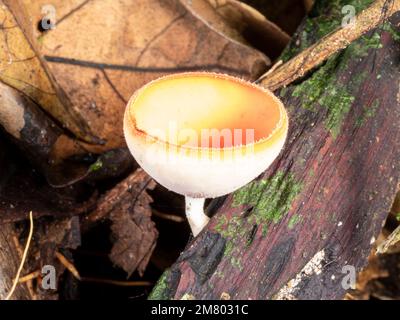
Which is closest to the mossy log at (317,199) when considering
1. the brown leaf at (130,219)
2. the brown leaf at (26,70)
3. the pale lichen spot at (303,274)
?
the pale lichen spot at (303,274)

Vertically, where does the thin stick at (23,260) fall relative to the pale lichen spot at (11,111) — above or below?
below

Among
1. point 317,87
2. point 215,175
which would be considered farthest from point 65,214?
point 317,87

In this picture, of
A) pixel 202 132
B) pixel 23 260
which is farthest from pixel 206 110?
pixel 23 260

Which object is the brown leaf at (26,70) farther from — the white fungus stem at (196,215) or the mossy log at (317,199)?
the mossy log at (317,199)

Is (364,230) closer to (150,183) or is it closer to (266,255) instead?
(266,255)

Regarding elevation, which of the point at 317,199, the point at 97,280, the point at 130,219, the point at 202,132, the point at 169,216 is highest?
the point at 202,132

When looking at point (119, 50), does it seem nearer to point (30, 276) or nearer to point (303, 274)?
point (30, 276)
